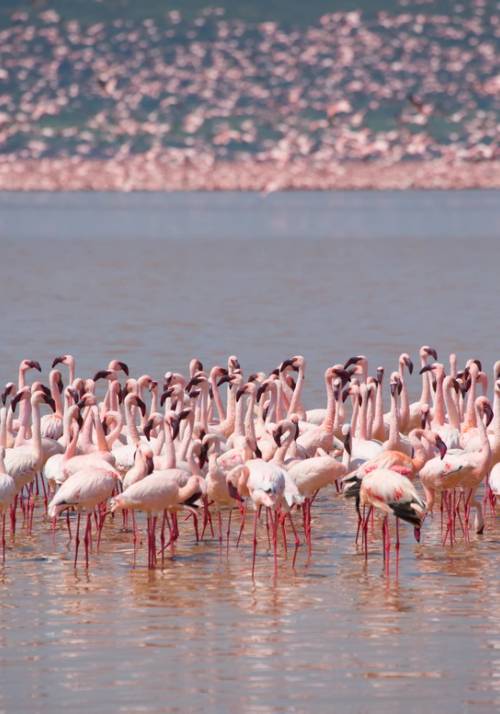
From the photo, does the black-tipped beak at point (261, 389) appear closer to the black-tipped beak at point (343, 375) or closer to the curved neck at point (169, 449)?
the black-tipped beak at point (343, 375)

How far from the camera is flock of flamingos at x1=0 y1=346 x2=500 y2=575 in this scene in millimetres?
13867

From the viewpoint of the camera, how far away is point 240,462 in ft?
49.9

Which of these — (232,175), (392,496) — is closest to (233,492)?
(392,496)

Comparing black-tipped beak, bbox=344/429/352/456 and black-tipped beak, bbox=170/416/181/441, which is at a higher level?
black-tipped beak, bbox=170/416/181/441

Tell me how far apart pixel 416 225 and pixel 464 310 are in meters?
56.0

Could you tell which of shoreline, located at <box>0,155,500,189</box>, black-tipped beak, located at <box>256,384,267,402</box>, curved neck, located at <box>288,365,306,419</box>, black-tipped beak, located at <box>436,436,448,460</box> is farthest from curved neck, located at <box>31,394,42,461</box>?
shoreline, located at <box>0,155,500,189</box>

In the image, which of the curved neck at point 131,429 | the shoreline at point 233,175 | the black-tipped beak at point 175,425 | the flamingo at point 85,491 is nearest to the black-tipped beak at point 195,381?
the curved neck at point 131,429

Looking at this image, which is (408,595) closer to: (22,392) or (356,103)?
(22,392)

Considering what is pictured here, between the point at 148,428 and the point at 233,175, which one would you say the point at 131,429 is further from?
the point at 233,175

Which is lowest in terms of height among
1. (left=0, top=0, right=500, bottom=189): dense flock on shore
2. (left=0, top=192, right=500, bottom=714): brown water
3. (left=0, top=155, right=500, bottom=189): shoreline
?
(left=0, top=192, right=500, bottom=714): brown water

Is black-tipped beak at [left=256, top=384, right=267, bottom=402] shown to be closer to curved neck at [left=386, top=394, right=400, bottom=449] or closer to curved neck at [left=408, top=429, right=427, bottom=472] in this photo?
curved neck at [left=386, top=394, right=400, bottom=449]

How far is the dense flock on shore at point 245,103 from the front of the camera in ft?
520

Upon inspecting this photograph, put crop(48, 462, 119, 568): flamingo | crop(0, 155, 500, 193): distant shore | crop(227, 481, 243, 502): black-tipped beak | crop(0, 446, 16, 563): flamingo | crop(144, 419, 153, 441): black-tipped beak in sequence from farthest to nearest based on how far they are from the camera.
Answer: crop(0, 155, 500, 193): distant shore, crop(144, 419, 153, 441): black-tipped beak, crop(227, 481, 243, 502): black-tipped beak, crop(0, 446, 16, 563): flamingo, crop(48, 462, 119, 568): flamingo

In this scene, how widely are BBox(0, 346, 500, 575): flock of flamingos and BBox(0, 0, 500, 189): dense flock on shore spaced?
4656 inches
